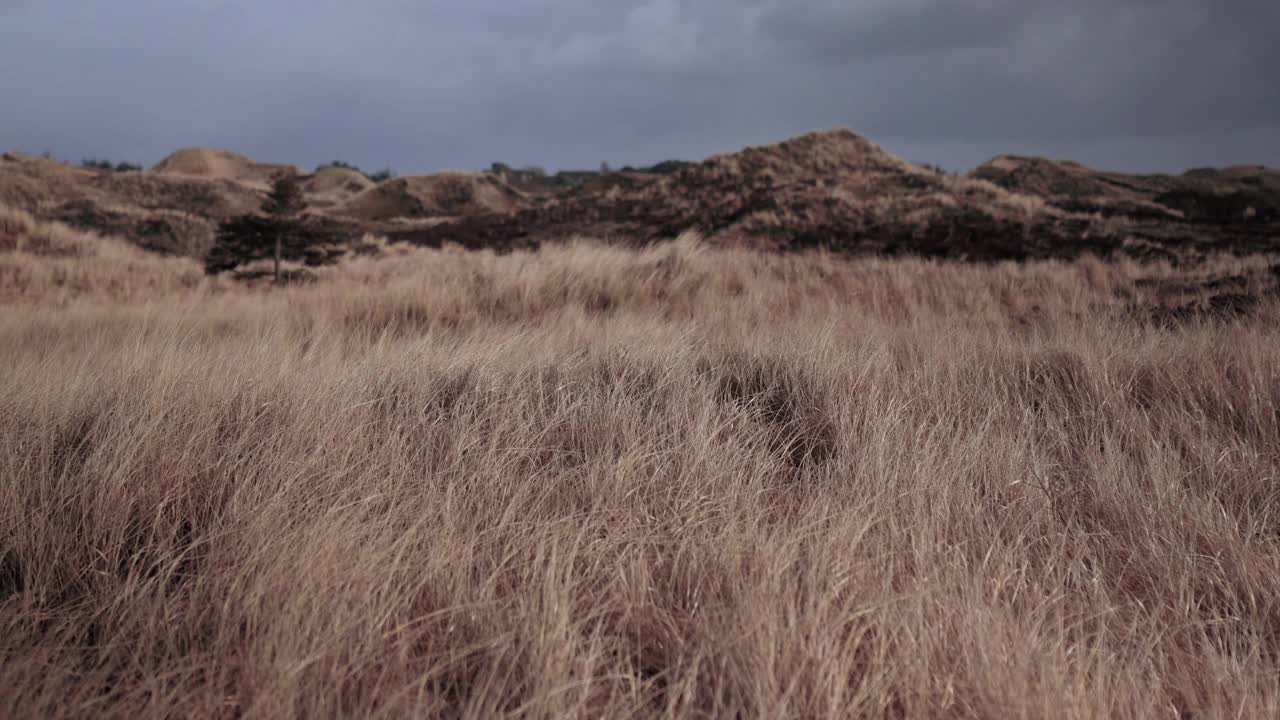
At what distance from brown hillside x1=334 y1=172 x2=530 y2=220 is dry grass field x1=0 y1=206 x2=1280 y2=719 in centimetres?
3940

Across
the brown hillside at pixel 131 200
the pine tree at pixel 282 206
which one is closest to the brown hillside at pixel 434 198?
the brown hillside at pixel 131 200

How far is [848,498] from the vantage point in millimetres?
1850

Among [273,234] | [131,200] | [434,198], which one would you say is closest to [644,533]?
[273,234]

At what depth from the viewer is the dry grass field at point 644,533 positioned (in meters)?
1.18

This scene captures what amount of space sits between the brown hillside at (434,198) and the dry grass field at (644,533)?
129 ft

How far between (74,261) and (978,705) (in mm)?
16678

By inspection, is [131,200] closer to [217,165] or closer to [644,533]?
[644,533]

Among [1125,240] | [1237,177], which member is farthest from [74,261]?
[1237,177]

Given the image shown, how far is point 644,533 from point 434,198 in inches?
1870

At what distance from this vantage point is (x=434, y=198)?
45000mm

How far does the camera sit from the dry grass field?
46.5 inches

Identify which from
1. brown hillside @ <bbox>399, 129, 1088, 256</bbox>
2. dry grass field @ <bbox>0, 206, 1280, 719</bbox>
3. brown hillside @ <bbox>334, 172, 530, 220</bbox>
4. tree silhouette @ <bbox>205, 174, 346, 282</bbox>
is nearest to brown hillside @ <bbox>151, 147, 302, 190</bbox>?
brown hillside @ <bbox>334, 172, 530, 220</bbox>

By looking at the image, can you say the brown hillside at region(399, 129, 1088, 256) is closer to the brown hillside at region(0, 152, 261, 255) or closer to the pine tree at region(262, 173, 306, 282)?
the brown hillside at region(0, 152, 261, 255)

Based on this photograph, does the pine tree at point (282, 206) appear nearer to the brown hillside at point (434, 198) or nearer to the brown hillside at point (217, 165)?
the brown hillside at point (434, 198)
